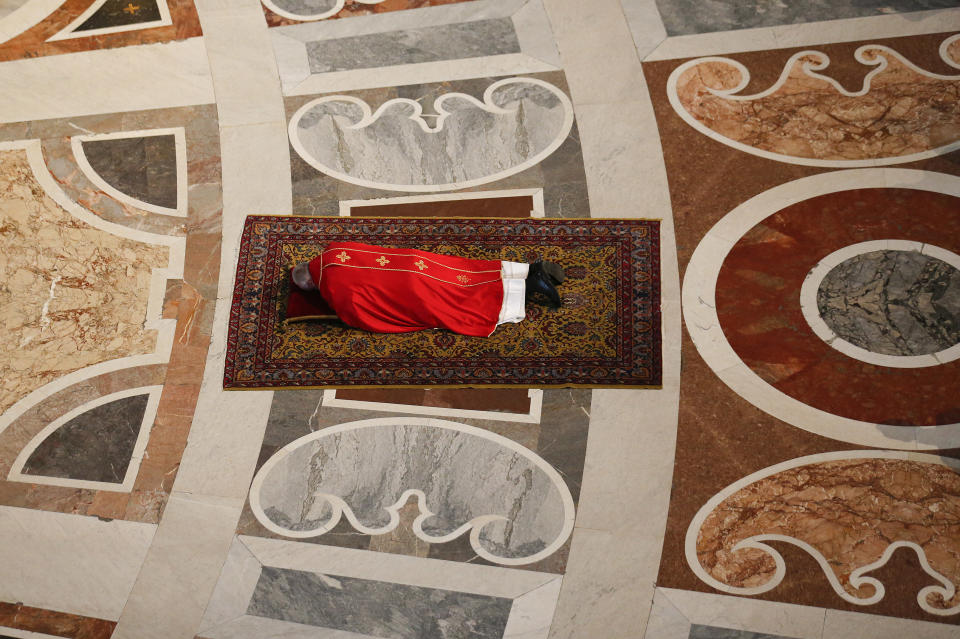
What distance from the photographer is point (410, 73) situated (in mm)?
6207

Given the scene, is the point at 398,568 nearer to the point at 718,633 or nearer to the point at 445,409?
the point at 445,409

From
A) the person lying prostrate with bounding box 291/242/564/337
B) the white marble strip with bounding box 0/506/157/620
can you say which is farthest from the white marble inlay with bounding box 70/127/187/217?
the white marble strip with bounding box 0/506/157/620

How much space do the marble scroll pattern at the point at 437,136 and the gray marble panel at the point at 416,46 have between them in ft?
1.20

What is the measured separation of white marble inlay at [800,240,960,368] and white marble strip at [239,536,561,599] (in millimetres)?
2468

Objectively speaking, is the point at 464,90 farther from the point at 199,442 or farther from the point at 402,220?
the point at 199,442

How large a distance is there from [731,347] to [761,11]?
2884 millimetres

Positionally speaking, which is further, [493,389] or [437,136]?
[437,136]

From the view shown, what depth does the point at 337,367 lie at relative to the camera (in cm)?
530

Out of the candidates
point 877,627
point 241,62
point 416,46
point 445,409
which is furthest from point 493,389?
point 241,62

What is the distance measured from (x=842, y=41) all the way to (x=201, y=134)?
5.15 meters

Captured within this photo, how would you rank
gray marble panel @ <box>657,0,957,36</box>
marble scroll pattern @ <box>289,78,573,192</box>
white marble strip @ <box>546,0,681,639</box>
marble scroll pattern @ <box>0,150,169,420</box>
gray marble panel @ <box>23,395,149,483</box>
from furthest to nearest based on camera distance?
gray marble panel @ <box>657,0,957,36</box> → marble scroll pattern @ <box>289,78,573,192</box> → marble scroll pattern @ <box>0,150,169,420</box> → gray marble panel @ <box>23,395,149,483</box> → white marble strip @ <box>546,0,681,639</box>

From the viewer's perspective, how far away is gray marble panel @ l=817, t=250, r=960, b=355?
508 cm

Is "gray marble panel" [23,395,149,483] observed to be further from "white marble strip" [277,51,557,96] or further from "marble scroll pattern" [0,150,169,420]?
"white marble strip" [277,51,557,96]

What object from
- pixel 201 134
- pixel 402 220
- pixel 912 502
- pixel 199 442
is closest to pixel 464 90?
pixel 402 220
